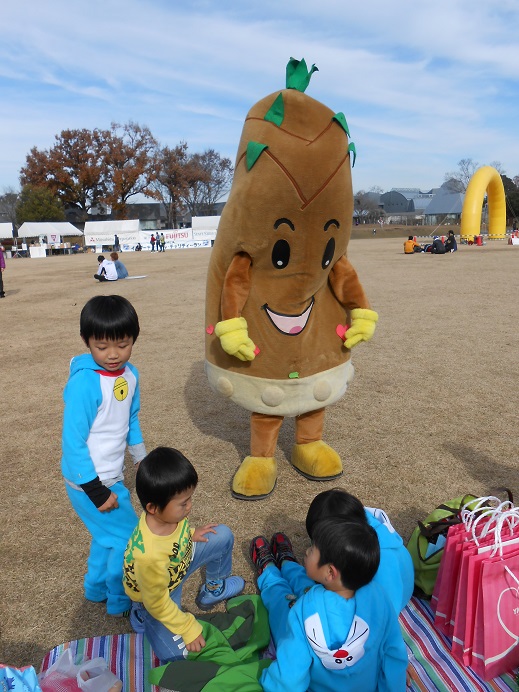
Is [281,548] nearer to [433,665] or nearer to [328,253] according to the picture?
[433,665]

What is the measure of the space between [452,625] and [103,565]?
159 cm

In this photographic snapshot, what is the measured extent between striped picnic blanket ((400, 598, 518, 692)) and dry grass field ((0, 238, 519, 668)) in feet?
2.35

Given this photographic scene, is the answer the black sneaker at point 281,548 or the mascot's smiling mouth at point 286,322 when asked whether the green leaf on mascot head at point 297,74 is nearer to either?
the mascot's smiling mouth at point 286,322

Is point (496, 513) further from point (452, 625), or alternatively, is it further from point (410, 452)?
point (410, 452)

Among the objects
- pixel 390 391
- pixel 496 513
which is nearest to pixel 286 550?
pixel 496 513

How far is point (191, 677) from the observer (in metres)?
2.05

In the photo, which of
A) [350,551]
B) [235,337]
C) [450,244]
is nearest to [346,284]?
[235,337]

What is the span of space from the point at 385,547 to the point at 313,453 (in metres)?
1.53

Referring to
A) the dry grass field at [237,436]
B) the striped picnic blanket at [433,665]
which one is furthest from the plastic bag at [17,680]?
the striped picnic blanket at [433,665]

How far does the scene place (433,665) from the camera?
2197mm

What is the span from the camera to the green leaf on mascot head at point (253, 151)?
9.37 feet

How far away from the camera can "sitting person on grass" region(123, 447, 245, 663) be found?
200 centimetres

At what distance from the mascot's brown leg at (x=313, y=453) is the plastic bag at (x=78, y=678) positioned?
2.01 meters

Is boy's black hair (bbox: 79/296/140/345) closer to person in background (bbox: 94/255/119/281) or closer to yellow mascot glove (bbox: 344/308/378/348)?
yellow mascot glove (bbox: 344/308/378/348)
